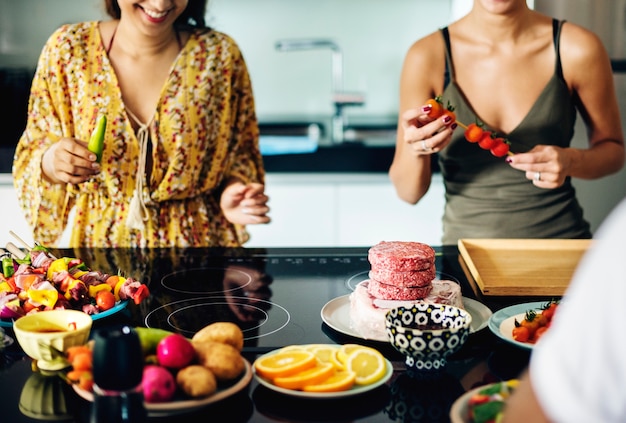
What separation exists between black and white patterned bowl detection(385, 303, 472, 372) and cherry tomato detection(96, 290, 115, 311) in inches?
19.6

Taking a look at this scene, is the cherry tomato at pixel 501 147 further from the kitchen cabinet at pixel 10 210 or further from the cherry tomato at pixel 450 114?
the kitchen cabinet at pixel 10 210

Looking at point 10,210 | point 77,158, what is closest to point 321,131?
point 10,210

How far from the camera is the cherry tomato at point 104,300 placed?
4.32 feet

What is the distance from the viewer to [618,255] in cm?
54

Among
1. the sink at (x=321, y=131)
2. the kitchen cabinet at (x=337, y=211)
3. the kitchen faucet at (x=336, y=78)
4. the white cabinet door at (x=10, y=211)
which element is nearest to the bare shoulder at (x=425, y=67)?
the kitchen cabinet at (x=337, y=211)

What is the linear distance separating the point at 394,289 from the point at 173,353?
0.47 metres

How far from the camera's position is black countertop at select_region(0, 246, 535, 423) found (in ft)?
3.32

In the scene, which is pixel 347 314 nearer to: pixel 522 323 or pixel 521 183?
pixel 522 323

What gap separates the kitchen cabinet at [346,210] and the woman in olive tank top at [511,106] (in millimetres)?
1044

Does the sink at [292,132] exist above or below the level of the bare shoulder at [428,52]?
below

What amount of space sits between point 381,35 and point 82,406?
3126 mm

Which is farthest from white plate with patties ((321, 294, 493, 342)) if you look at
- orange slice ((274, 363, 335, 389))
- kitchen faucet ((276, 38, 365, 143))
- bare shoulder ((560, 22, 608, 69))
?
kitchen faucet ((276, 38, 365, 143))

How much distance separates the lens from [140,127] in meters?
2.06

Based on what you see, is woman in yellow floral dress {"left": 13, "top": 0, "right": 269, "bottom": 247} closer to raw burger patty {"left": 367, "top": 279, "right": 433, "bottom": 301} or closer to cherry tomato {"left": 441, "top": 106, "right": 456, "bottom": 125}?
cherry tomato {"left": 441, "top": 106, "right": 456, "bottom": 125}
